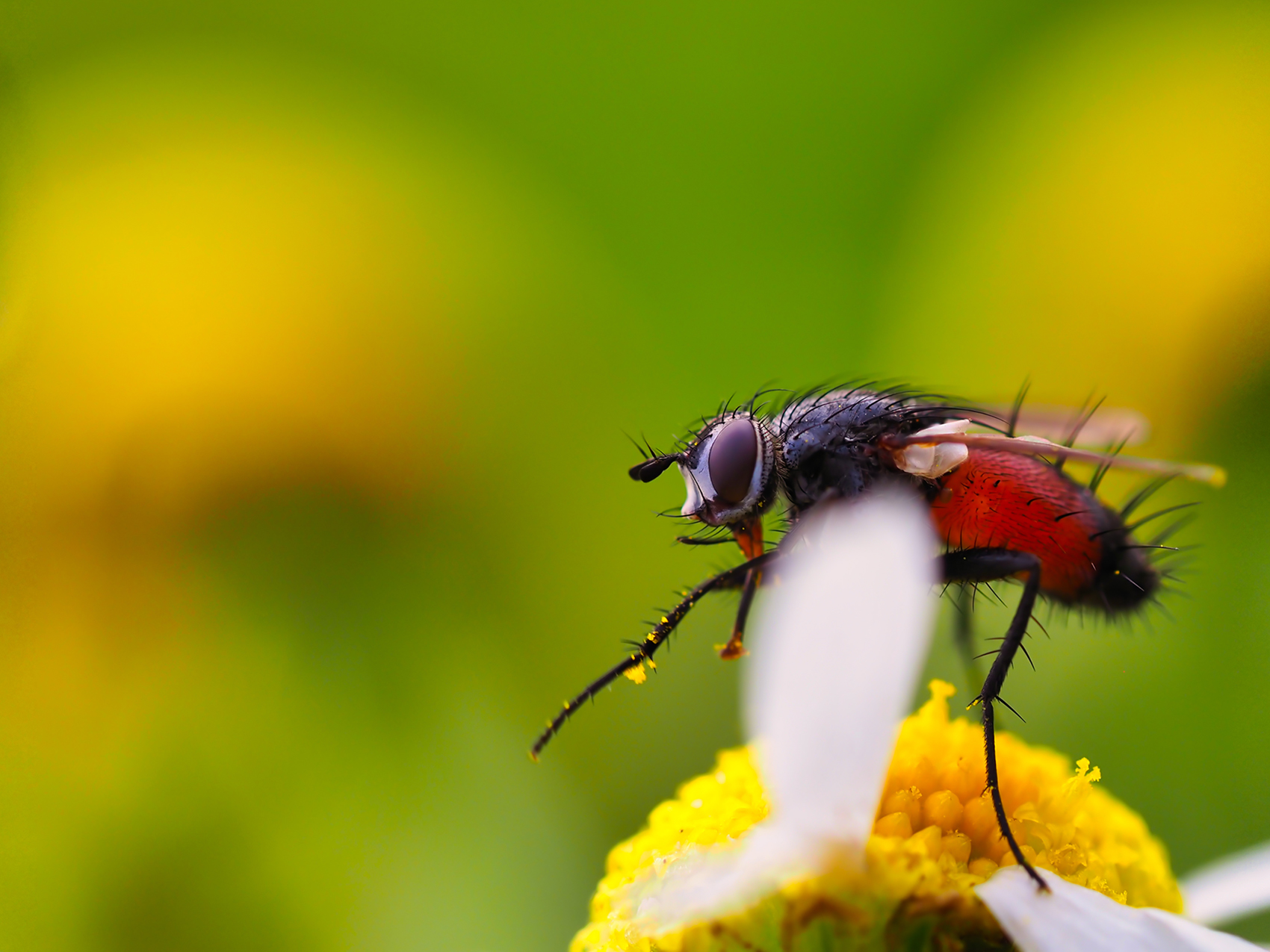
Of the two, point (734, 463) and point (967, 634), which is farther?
point (967, 634)

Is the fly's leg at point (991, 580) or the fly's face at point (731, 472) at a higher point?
the fly's face at point (731, 472)

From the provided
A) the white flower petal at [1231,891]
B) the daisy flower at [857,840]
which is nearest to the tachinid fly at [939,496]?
the daisy flower at [857,840]

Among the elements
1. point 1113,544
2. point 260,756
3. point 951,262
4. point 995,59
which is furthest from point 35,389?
point 995,59

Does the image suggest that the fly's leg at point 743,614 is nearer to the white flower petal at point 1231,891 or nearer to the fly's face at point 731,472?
the fly's face at point 731,472

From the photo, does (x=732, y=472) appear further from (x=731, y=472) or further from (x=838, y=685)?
(x=838, y=685)

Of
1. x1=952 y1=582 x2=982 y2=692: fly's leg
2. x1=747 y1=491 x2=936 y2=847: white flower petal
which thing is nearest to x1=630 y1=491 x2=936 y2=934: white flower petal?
x1=747 y1=491 x2=936 y2=847: white flower petal

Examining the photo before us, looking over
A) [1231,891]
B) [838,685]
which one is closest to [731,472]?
[838,685]

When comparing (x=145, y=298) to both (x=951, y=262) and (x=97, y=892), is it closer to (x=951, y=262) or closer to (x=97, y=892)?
(x=97, y=892)
